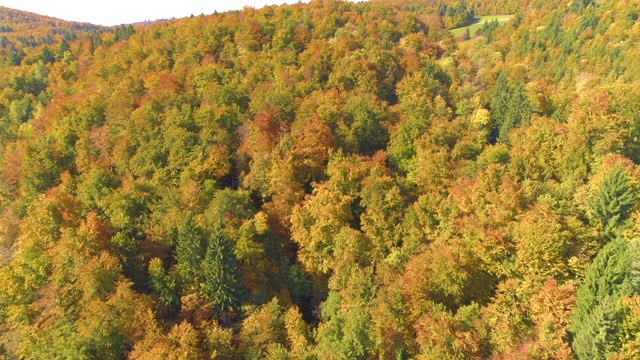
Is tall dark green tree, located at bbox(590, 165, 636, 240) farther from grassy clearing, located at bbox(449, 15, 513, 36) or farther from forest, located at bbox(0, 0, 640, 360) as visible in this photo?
grassy clearing, located at bbox(449, 15, 513, 36)

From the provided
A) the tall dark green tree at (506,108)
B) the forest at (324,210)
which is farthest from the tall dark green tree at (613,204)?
the tall dark green tree at (506,108)

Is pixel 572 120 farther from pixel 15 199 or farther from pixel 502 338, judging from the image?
pixel 15 199

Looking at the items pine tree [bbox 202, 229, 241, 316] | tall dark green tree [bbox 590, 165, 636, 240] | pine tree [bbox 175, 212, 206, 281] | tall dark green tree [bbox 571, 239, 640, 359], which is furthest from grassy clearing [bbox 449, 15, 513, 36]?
pine tree [bbox 175, 212, 206, 281]

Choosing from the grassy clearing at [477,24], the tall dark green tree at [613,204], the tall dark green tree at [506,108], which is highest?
the grassy clearing at [477,24]

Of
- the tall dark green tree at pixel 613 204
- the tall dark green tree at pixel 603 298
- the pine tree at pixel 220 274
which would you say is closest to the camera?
the tall dark green tree at pixel 603 298

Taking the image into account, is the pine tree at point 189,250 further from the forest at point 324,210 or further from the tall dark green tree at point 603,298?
the tall dark green tree at point 603,298
